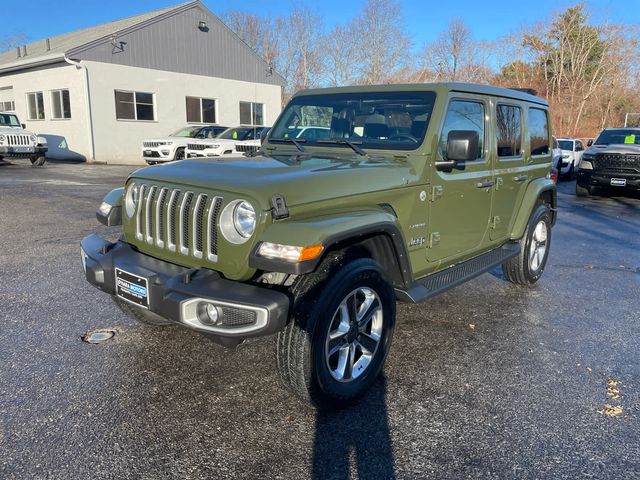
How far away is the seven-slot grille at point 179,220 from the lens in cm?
284

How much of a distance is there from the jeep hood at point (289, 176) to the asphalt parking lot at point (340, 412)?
1.09 m

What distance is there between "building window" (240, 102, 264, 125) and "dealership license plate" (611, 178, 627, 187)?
57.3 feet

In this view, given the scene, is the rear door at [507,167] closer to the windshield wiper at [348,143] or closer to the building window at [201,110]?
the windshield wiper at [348,143]

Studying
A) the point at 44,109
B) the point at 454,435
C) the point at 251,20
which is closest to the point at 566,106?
the point at 251,20

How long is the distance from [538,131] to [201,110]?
20325mm

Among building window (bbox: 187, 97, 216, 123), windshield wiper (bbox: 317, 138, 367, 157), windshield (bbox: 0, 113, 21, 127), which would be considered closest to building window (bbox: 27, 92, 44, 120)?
windshield (bbox: 0, 113, 21, 127)

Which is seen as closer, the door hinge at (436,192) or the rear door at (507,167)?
the door hinge at (436,192)

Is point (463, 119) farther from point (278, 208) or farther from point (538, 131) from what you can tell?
point (278, 208)

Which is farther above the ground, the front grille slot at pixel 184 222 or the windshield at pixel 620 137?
the windshield at pixel 620 137

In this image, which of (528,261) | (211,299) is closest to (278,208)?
(211,299)

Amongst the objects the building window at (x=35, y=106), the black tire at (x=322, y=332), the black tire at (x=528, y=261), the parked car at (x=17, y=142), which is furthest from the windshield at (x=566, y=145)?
the building window at (x=35, y=106)

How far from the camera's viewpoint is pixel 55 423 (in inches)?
110

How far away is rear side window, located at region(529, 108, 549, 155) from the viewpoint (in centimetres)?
522

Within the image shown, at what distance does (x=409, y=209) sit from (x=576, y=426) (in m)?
1.62
